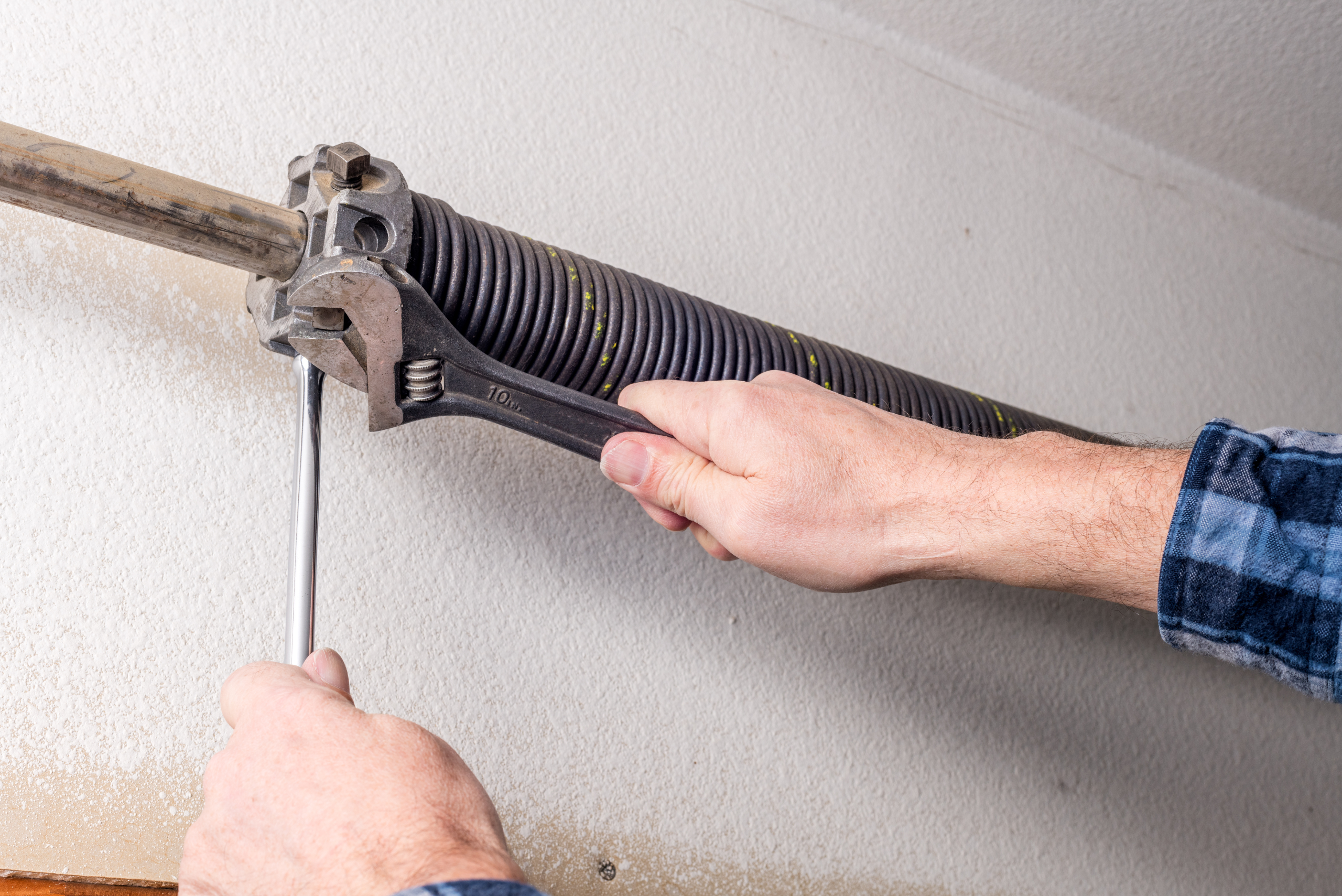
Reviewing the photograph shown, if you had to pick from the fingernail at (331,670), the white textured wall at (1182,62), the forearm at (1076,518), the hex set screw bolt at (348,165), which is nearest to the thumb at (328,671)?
the fingernail at (331,670)

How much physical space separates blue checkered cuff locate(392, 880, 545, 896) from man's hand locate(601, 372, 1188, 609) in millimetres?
265

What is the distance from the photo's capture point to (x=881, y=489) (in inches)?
23.2

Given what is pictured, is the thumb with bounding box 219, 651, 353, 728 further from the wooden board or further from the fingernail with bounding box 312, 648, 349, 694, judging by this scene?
the wooden board

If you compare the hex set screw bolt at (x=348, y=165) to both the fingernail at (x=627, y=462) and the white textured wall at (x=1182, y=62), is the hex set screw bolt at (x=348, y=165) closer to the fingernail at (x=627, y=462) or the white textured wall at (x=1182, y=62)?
the fingernail at (x=627, y=462)

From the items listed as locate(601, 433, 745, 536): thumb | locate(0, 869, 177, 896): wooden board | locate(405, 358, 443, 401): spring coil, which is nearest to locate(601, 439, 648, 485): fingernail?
locate(601, 433, 745, 536): thumb

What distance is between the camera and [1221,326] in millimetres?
1153

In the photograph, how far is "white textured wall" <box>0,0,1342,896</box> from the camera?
592 mm

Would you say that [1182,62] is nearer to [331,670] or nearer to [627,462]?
[627,462]

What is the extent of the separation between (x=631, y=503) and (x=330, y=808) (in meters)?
0.37

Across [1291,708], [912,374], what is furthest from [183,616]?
[1291,708]

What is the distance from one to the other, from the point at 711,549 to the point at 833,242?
1.24ft

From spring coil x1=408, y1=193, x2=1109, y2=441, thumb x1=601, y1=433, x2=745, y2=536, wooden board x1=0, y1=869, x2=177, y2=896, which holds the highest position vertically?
spring coil x1=408, y1=193, x2=1109, y2=441

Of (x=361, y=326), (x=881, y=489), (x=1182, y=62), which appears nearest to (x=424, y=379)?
(x=361, y=326)

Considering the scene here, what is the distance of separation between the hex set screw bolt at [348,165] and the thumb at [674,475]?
0.21 metres
